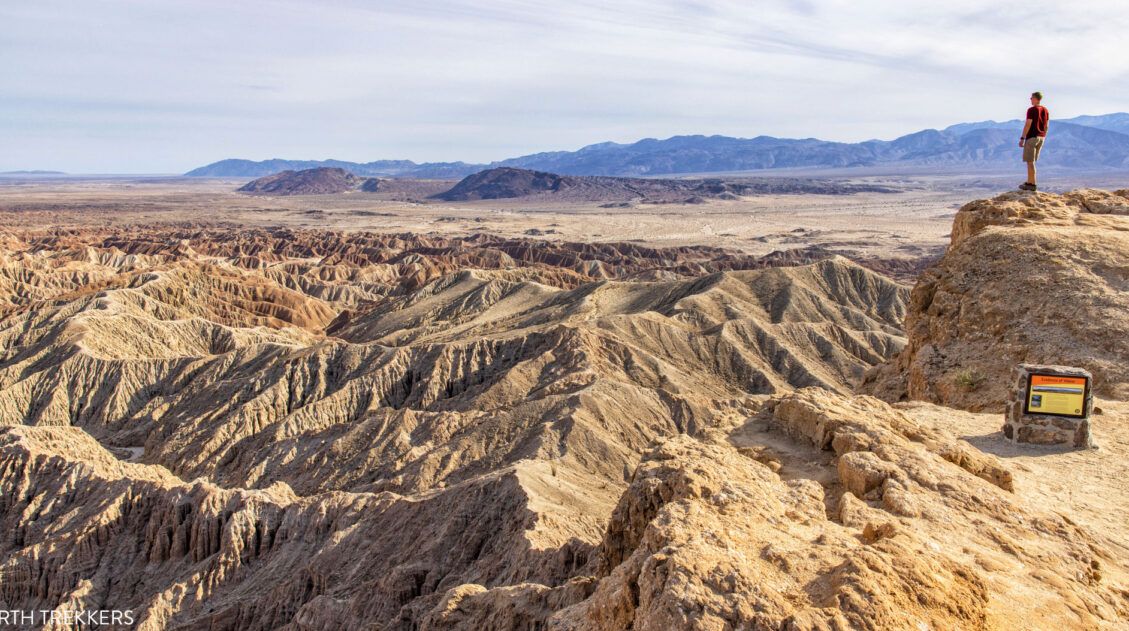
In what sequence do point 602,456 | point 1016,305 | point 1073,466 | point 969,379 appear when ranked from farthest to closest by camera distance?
1. point 602,456
2. point 1016,305
3. point 969,379
4. point 1073,466

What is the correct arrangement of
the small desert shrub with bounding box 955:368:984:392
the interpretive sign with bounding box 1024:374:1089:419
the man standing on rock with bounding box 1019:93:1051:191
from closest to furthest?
the interpretive sign with bounding box 1024:374:1089:419 < the small desert shrub with bounding box 955:368:984:392 < the man standing on rock with bounding box 1019:93:1051:191

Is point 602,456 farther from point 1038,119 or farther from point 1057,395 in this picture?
point 1057,395

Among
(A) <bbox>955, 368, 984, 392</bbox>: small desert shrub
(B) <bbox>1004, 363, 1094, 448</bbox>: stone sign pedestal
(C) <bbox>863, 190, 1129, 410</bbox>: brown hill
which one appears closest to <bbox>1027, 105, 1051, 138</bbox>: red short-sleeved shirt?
(C) <bbox>863, 190, 1129, 410</bbox>: brown hill

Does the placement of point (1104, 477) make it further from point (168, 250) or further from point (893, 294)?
point (168, 250)

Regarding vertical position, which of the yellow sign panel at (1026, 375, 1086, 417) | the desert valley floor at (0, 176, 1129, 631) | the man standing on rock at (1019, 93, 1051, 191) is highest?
the man standing on rock at (1019, 93, 1051, 191)

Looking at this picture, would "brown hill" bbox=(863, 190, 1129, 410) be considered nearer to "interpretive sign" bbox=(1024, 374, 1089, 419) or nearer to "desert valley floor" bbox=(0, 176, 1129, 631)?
"desert valley floor" bbox=(0, 176, 1129, 631)

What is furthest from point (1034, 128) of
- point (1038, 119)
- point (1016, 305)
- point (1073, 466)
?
point (1073, 466)

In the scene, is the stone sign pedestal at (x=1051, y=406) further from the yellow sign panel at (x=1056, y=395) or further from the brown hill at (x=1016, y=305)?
the brown hill at (x=1016, y=305)
